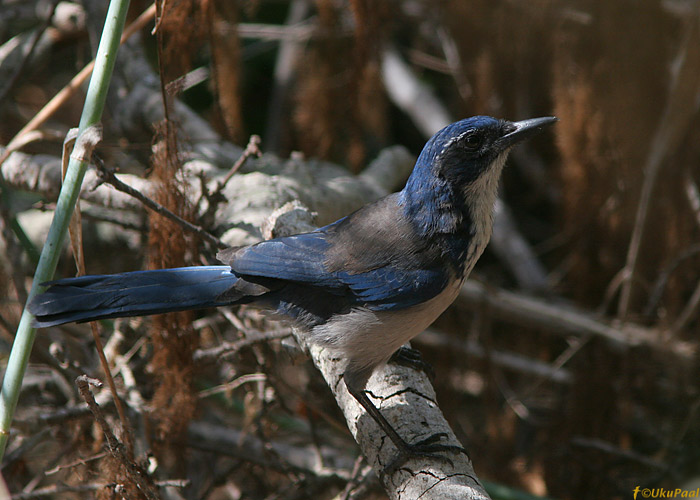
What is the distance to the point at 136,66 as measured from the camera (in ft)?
14.5

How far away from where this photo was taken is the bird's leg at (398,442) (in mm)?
2501

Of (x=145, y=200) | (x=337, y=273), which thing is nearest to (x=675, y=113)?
(x=337, y=273)

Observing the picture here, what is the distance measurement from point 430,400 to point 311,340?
1.85ft

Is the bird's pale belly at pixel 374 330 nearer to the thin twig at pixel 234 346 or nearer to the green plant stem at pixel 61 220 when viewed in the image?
the thin twig at pixel 234 346

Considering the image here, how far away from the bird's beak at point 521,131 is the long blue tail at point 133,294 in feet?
4.36

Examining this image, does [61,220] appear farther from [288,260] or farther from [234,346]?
[234,346]

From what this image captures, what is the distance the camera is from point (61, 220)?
2180 millimetres

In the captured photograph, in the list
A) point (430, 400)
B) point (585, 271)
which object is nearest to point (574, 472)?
point (585, 271)

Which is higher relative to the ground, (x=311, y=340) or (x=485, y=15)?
(x=485, y=15)

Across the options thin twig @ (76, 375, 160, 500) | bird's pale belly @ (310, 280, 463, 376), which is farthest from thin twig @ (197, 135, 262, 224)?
thin twig @ (76, 375, 160, 500)

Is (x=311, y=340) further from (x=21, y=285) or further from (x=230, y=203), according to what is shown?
(x=21, y=285)

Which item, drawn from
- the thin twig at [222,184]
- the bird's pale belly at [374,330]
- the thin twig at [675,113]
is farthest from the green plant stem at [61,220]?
the thin twig at [675,113]

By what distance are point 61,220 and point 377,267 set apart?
1.30 meters

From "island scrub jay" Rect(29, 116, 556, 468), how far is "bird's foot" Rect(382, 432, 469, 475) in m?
0.16
